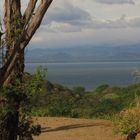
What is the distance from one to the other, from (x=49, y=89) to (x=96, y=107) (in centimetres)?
773

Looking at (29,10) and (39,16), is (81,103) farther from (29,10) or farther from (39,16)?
(39,16)

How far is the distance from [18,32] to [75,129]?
897 centimetres

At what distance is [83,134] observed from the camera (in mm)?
16062

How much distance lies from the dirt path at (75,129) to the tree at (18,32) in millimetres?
7062

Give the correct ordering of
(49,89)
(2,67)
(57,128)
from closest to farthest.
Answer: (2,67) → (57,128) → (49,89)

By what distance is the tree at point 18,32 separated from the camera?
8070 mm

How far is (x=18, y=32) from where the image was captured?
323 inches

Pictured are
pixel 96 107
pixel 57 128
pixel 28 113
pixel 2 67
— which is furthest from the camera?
pixel 96 107

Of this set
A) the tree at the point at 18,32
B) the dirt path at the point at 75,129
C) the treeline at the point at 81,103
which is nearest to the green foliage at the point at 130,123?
the dirt path at the point at 75,129

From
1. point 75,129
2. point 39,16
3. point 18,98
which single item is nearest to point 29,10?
point 39,16

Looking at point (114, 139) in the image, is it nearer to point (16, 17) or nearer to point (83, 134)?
point (83, 134)

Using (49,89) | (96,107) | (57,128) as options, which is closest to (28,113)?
(57,128)

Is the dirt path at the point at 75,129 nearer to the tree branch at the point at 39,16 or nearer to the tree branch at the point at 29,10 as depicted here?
the tree branch at the point at 29,10

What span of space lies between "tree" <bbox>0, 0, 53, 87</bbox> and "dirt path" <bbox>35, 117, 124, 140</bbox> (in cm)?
706
